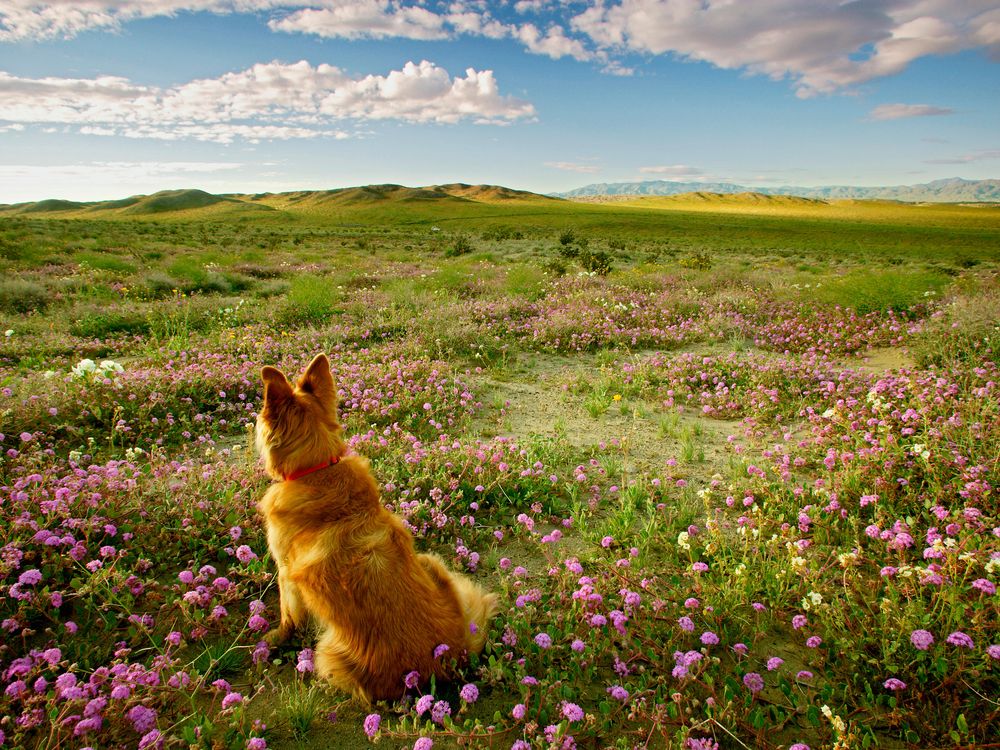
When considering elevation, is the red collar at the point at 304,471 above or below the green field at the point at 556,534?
above

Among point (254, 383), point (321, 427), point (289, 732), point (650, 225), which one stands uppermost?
point (650, 225)

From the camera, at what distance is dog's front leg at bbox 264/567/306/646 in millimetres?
2922

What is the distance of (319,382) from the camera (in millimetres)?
2998

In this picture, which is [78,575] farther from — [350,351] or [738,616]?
[350,351]

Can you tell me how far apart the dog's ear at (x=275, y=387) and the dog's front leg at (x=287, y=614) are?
1.02m

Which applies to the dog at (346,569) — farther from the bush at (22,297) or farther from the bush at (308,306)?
the bush at (22,297)

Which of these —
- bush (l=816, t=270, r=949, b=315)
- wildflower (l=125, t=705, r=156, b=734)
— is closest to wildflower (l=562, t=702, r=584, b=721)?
wildflower (l=125, t=705, r=156, b=734)

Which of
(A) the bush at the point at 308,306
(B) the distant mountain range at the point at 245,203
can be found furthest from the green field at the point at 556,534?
(B) the distant mountain range at the point at 245,203

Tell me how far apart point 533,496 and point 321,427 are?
2413mm

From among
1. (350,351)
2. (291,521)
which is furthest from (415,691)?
Result: (350,351)

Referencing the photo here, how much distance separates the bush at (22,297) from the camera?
38.3ft

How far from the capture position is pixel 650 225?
81875mm

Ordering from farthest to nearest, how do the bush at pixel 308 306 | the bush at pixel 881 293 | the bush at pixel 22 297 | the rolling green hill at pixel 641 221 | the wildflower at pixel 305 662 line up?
the rolling green hill at pixel 641 221
the bush at pixel 22 297
the bush at pixel 308 306
the bush at pixel 881 293
the wildflower at pixel 305 662

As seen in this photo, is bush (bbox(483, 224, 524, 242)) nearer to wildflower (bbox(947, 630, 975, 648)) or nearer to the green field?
the green field
